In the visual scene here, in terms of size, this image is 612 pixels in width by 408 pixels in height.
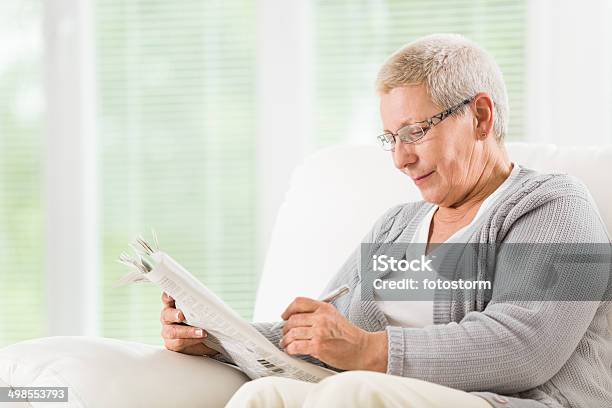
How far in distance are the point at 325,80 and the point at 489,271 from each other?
158 cm

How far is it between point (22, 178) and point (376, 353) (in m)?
2.20

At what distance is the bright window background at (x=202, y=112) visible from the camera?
9.37 feet

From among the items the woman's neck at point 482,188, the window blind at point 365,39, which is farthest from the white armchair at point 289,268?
the window blind at point 365,39

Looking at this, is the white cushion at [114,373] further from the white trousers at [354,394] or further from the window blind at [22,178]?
the window blind at [22,178]

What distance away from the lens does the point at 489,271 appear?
146 centimetres

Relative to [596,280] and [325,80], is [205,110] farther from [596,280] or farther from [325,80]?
[596,280]

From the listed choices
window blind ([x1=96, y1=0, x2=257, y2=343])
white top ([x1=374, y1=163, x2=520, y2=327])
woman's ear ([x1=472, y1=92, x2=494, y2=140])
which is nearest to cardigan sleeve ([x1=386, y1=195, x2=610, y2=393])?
white top ([x1=374, y1=163, x2=520, y2=327])

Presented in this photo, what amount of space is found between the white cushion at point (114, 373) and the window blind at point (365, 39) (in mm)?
1547

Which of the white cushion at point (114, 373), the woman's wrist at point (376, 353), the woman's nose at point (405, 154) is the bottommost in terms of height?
the white cushion at point (114, 373)

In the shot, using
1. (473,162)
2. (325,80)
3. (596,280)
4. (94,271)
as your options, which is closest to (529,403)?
(596,280)

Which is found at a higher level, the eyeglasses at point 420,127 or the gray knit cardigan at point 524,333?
the eyeglasses at point 420,127

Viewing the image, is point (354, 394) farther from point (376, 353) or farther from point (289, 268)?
point (289, 268)

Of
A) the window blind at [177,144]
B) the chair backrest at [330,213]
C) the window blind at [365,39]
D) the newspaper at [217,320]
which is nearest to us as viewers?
the newspaper at [217,320]

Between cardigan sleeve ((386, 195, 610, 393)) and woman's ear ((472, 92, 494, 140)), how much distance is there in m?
0.28
